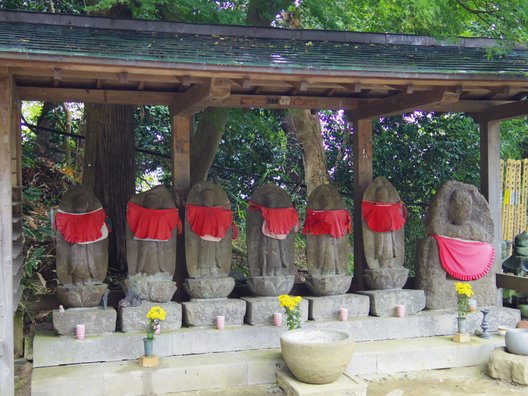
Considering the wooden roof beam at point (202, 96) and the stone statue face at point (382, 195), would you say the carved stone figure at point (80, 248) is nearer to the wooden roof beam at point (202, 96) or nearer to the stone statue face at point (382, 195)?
the wooden roof beam at point (202, 96)

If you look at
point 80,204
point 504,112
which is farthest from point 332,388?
point 504,112

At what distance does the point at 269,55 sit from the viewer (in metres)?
6.18

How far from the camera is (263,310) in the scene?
6703 mm

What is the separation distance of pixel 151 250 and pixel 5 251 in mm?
1899

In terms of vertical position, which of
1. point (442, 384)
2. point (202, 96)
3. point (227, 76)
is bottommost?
point (442, 384)

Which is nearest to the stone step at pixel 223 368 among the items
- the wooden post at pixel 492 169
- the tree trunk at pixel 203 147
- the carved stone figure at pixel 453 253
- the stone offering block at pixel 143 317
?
the stone offering block at pixel 143 317

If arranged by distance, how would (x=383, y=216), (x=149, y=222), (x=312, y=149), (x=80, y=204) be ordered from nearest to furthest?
(x=80, y=204) → (x=149, y=222) → (x=383, y=216) → (x=312, y=149)

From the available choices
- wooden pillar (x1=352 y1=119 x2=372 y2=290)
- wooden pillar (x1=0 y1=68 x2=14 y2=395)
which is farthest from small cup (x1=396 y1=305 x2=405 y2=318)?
wooden pillar (x1=0 y1=68 x2=14 y2=395)

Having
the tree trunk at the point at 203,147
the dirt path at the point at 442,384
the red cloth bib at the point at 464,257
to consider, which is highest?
the tree trunk at the point at 203,147

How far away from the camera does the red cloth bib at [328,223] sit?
7277mm

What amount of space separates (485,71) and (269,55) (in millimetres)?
2235

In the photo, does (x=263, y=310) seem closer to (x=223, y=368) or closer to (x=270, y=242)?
(x=270, y=242)

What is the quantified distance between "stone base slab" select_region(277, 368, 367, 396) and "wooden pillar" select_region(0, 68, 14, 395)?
2.43 meters

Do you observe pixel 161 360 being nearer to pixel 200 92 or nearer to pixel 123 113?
pixel 200 92
